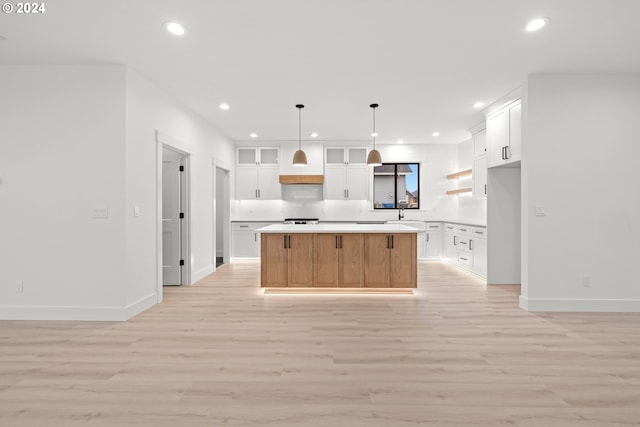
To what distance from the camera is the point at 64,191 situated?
3.62 meters

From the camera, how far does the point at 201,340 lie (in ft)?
10.1

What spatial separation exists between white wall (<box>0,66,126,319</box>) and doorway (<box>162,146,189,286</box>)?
1.63 m

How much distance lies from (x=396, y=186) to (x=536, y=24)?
5384mm

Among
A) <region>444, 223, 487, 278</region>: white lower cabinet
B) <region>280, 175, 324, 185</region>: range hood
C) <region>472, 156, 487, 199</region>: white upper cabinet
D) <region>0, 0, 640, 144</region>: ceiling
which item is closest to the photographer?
<region>0, 0, 640, 144</region>: ceiling

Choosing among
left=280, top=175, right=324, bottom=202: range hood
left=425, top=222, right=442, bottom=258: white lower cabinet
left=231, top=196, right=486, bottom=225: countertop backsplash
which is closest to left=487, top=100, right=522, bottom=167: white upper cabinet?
left=425, top=222, right=442, bottom=258: white lower cabinet

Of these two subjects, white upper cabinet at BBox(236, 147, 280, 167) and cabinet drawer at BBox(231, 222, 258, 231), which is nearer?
cabinet drawer at BBox(231, 222, 258, 231)

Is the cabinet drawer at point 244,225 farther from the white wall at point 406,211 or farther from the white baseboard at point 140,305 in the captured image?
the white baseboard at point 140,305

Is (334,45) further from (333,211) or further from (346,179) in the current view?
(333,211)

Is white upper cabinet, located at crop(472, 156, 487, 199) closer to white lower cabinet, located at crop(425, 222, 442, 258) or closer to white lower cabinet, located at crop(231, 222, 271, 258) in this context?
white lower cabinet, located at crop(425, 222, 442, 258)

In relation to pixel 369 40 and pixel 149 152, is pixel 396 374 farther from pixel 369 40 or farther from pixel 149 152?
pixel 149 152

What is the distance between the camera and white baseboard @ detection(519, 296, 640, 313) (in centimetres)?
390

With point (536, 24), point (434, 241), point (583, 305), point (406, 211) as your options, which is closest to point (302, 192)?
point (406, 211)

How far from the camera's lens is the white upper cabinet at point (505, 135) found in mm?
4465

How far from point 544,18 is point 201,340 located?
13.1 ft
